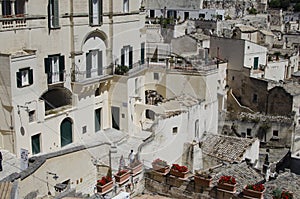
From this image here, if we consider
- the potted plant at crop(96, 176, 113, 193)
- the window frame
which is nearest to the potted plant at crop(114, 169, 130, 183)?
the potted plant at crop(96, 176, 113, 193)

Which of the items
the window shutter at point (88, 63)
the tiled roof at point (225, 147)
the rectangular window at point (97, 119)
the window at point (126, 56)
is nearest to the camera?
the tiled roof at point (225, 147)

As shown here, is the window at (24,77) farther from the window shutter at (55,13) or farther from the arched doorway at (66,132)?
the arched doorway at (66,132)

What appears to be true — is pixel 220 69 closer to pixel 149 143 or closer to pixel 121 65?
pixel 121 65

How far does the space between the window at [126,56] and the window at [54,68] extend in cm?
452

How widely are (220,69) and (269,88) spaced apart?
10.8ft

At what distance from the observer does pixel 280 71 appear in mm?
34156

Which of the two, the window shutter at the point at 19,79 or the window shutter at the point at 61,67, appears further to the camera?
the window shutter at the point at 61,67

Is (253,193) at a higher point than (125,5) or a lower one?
lower

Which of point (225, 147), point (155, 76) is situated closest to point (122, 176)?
point (225, 147)

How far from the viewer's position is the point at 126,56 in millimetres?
26359

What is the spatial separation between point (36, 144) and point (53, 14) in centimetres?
575

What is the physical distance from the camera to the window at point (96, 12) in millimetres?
23497

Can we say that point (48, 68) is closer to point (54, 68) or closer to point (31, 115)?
point (54, 68)

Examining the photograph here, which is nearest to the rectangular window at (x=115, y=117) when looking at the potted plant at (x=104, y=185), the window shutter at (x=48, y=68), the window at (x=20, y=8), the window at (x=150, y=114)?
the window at (x=150, y=114)
